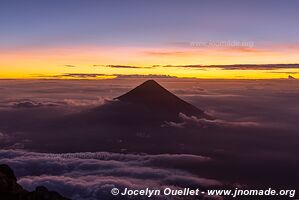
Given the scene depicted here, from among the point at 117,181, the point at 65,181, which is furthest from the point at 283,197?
the point at 65,181

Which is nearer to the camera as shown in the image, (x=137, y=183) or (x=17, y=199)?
(x=17, y=199)

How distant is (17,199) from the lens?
70.5 meters

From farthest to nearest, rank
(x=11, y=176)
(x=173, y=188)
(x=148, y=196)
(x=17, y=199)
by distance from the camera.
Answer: (x=173, y=188)
(x=148, y=196)
(x=11, y=176)
(x=17, y=199)

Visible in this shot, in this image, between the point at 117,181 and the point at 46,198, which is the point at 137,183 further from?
the point at 46,198

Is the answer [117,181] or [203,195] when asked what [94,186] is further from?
[203,195]

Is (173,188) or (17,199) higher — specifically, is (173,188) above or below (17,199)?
below

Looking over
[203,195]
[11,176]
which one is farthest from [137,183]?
[11,176]

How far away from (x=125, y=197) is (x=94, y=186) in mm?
22325

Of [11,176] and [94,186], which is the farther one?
[94,186]

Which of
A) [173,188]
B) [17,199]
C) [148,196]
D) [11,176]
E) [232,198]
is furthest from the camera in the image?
[173,188]

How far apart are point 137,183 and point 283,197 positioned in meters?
73.3

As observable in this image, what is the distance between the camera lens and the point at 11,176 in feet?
266

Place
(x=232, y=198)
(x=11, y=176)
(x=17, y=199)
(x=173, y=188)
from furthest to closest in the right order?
(x=173, y=188) → (x=232, y=198) → (x=11, y=176) → (x=17, y=199)

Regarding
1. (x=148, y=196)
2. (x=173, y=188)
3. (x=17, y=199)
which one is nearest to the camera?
(x=17, y=199)
